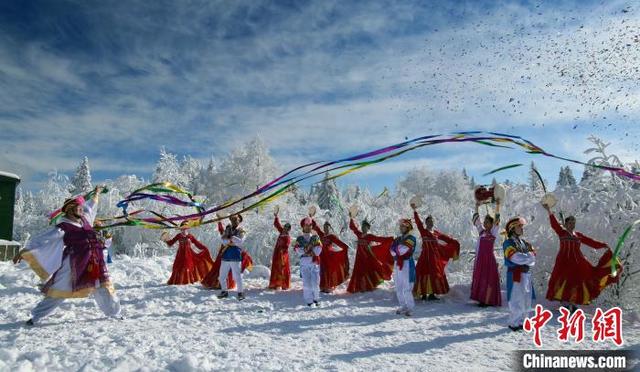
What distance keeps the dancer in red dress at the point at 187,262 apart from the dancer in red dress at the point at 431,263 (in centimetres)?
572

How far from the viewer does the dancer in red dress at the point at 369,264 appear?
1048cm

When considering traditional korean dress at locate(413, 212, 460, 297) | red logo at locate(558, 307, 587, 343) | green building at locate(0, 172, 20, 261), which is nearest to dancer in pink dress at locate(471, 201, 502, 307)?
traditional korean dress at locate(413, 212, 460, 297)

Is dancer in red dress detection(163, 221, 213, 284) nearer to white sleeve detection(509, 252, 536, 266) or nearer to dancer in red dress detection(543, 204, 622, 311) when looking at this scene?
white sleeve detection(509, 252, 536, 266)

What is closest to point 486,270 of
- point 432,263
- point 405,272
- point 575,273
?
point 432,263

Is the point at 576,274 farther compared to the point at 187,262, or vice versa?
the point at 187,262

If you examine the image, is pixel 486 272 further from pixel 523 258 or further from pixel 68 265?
pixel 68 265

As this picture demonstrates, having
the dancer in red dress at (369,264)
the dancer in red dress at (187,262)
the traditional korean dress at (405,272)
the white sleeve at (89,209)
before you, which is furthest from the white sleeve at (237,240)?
the traditional korean dress at (405,272)

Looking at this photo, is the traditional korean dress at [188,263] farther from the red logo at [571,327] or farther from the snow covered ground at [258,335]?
the red logo at [571,327]

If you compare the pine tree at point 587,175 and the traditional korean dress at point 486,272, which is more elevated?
the pine tree at point 587,175

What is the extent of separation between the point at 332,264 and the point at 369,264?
102 centimetres

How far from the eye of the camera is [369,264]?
1067cm

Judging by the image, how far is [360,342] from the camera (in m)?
5.85

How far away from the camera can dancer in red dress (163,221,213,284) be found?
443 inches

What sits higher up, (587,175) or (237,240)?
(587,175)
